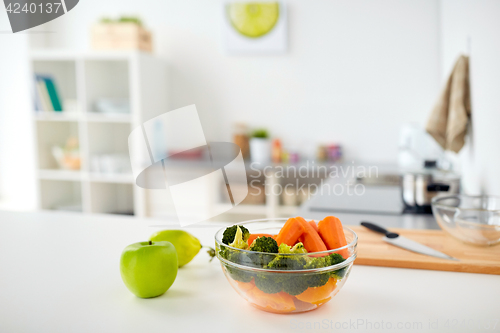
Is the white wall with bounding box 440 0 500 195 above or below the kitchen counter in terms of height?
above

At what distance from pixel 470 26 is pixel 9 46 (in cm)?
378

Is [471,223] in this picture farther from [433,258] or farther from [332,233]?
[332,233]

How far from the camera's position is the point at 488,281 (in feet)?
2.73

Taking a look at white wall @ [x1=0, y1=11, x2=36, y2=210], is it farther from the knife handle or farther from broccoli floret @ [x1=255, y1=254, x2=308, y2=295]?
broccoli floret @ [x1=255, y1=254, x2=308, y2=295]

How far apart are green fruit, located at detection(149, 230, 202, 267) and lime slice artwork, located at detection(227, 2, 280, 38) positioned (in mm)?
2599

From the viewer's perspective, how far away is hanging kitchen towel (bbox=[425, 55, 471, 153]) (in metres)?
1.67

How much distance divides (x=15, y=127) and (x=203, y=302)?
3883 mm

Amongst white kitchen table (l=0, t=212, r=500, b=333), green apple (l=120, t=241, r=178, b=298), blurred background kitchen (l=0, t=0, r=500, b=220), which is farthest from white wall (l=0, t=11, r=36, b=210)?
green apple (l=120, t=241, r=178, b=298)

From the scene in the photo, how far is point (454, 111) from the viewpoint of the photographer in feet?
5.52

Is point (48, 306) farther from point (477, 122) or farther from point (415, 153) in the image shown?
point (415, 153)

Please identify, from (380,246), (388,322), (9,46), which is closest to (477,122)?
(380,246)

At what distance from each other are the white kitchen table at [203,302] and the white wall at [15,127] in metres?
3.33

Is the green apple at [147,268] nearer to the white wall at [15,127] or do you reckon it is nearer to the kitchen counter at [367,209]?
the kitchen counter at [367,209]

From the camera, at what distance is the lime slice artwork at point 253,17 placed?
3.18 meters
